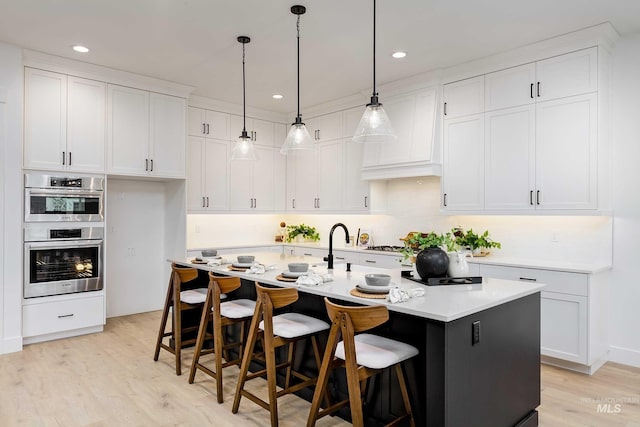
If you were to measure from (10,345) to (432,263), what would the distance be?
13.1 ft

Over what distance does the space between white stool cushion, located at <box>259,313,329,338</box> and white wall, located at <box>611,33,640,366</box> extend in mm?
2848

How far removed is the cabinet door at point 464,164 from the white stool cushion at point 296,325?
94.6 inches

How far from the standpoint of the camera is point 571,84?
3643 mm

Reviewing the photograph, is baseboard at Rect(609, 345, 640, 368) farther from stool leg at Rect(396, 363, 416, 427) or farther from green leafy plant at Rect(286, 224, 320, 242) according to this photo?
green leafy plant at Rect(286, 224, 320, 242)

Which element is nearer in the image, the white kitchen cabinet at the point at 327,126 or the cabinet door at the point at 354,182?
the cabinet door at the point at 354,182

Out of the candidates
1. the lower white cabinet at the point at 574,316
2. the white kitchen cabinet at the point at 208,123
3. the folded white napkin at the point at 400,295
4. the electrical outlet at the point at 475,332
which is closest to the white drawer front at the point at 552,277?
the lower white cabinet at the point at 574,316

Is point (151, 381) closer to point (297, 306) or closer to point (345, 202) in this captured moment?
point (297, 306)

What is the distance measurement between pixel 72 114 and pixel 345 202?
3378 mm

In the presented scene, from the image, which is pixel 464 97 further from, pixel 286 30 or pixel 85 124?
pixel 85 124

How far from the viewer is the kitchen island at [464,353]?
197 centimetres

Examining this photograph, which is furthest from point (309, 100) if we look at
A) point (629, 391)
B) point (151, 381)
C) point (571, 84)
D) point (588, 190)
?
point (629, 391)

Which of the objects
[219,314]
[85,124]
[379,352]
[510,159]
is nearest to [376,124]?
[379,352]

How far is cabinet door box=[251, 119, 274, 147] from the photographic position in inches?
248

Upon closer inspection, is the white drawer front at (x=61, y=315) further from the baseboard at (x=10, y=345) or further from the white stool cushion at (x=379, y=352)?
the white stool cushion at (x=379, y=352)
